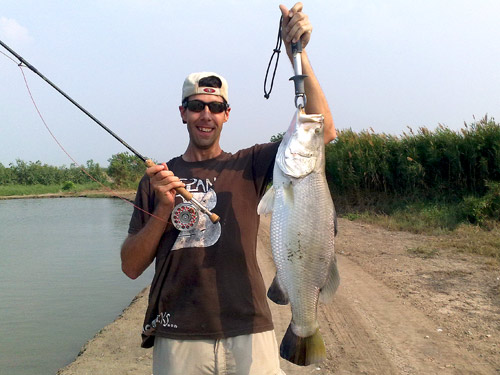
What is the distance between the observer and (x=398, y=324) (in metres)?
Result: 5.45

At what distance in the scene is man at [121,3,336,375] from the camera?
235 cm

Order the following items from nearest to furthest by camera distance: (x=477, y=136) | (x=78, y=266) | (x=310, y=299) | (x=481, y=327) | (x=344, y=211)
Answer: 1. (x=310, y=299)
2. (x=481, y=327)
3. (x=78, y=266)
4. (x=477, y=136)
5. (x=344, y=211)

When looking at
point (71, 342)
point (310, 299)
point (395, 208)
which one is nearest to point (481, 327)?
point (310, 299)

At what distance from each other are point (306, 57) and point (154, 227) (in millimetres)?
1238

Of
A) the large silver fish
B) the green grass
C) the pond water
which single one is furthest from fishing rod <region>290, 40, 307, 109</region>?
the green grass

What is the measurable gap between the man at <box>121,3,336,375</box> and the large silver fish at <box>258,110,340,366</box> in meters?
0.27

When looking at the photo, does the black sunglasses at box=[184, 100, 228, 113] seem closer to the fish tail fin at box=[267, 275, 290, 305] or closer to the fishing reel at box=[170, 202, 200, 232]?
the fishing reel at box=[170, 202, 200, 232]

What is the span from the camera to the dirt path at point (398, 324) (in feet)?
14.8

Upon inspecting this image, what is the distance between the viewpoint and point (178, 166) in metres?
2.71

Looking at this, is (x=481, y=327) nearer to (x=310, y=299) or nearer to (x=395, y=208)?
(x=310, y=299)

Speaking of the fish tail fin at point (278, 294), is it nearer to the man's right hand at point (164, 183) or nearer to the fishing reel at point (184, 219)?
the fishing reel at point (184, 219)

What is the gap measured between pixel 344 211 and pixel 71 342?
11.3m

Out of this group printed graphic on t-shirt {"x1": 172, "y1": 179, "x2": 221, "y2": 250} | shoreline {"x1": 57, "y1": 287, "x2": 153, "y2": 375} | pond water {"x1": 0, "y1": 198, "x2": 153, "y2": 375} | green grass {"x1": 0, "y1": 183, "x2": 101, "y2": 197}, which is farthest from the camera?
green grass {"x1": 0, "y1": 183, "x2": 101, "y2": 197}

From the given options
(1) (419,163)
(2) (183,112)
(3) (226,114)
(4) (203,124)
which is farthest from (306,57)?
(1) (419,163)
